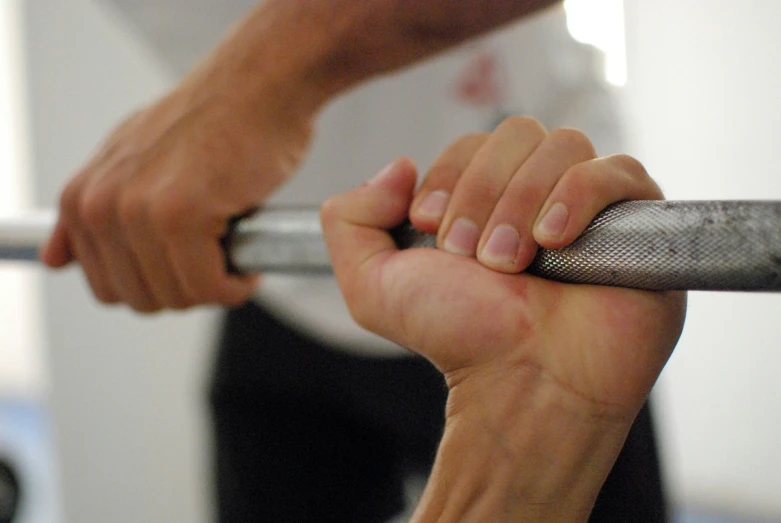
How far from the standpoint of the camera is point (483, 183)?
280 millimetres

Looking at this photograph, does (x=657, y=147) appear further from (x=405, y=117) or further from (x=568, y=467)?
(x=568, y=467)

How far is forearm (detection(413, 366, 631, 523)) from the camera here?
27cm

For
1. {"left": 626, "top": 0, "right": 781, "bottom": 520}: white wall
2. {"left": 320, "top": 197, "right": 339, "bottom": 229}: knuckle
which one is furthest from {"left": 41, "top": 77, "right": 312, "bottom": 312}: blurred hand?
{"left": 626, "top": 0, "right": 781, "bottom": 520}: white wall

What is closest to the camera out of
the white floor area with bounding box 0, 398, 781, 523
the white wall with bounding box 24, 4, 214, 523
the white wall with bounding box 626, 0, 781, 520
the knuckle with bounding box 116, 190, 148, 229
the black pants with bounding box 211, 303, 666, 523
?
the knuckle with bounding box 116, 190, 148, 229

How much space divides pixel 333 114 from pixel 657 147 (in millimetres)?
463

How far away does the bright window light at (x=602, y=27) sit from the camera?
0.50 meters

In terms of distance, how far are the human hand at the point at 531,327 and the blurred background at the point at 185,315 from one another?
431 mm

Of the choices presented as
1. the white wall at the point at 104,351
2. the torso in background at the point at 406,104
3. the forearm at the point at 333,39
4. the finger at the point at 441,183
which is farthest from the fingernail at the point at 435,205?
the white wall at the point at 104,351

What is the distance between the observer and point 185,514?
119cm

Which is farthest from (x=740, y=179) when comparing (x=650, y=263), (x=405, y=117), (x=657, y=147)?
(x=650, y=263)

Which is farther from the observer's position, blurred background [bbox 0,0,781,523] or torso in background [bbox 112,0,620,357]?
blurred background [bbox 0,0,781,523]

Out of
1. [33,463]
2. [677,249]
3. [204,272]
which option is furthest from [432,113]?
[33,463]

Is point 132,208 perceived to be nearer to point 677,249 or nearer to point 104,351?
point 677,249

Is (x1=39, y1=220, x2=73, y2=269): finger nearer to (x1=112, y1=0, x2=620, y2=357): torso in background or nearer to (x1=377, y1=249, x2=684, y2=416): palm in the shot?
(x1=112, y1=0, x2=620, y2=357): torso in background
